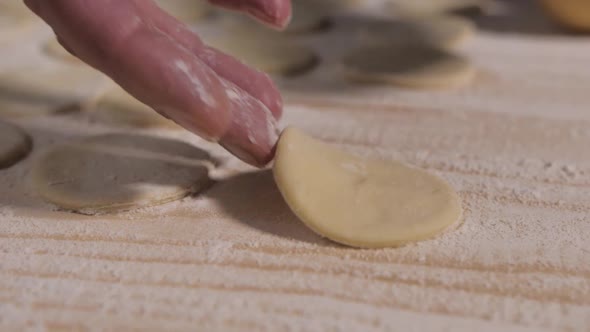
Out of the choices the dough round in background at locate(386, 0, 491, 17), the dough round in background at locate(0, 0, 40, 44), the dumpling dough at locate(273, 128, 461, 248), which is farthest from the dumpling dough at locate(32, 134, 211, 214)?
the dough round in background at locate(386, 0, 491, 17)

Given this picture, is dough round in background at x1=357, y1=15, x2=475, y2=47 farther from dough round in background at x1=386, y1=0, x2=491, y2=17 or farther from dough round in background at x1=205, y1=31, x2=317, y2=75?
dough round in background at x1=205, y1=31, x2=317, y2=75

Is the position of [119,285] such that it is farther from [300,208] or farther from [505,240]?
[505,240]

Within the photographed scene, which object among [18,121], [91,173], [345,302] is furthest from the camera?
[18,121]

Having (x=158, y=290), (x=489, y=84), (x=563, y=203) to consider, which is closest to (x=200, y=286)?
(x=158, y=290)

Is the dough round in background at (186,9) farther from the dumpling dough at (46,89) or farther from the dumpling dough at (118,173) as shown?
the dumpling dough at (118,173)

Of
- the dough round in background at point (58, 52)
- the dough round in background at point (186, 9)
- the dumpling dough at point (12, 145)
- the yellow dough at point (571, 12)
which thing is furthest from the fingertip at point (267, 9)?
the yellow dough at point (571, 12)

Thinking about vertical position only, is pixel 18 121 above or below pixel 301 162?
below
